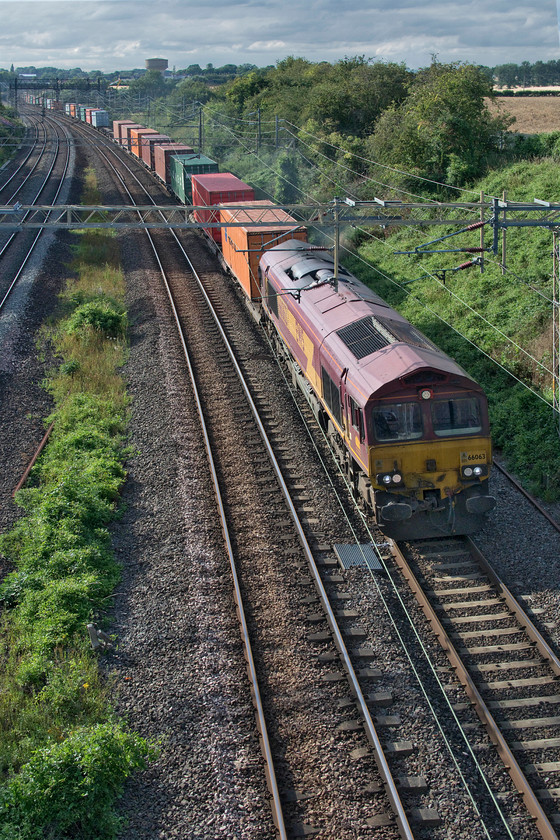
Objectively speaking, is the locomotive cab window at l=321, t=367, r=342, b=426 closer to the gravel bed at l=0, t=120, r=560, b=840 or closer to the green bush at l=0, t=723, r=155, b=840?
the gravel bed at l=0, t=120, r=560, b=840

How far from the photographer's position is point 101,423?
1783 cm

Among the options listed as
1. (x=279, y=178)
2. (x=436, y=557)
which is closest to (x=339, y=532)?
(x=436, y=557)

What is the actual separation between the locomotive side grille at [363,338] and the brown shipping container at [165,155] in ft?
123

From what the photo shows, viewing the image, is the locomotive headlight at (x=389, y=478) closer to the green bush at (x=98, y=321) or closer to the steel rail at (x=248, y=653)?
the steel rail at (x=248, y=653)

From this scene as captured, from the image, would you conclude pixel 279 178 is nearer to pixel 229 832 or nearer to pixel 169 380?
pixel 169 380

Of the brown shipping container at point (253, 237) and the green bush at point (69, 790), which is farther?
the brown shipping container at point (253, 237)

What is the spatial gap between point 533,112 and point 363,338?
40348mm

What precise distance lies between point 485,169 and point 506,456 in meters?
20.4

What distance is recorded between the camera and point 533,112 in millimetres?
46531

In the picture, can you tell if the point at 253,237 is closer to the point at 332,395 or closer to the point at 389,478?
the point at 332,395

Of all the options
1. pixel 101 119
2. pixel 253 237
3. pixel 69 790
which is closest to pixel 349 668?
pixel 69 790

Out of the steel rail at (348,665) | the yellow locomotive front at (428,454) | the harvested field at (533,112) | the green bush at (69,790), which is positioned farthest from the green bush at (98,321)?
the harvested field at (533,112)

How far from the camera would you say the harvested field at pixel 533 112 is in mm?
38509

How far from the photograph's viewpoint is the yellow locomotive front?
478 inches
